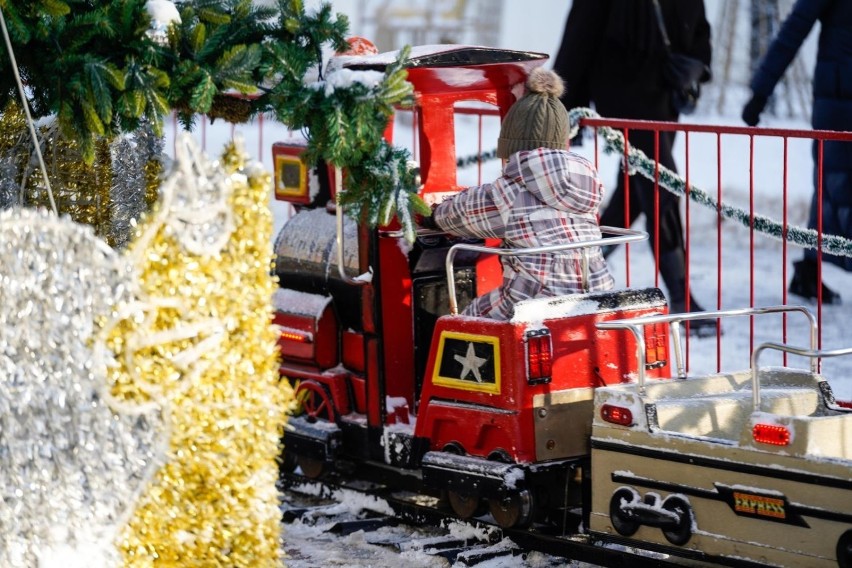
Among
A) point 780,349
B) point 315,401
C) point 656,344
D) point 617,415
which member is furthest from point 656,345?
point 315,401

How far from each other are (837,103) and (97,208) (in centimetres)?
546

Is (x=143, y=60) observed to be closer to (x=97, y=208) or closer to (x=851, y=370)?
(x=97, y=208)

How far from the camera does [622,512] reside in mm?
5129

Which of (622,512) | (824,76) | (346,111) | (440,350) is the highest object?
(346,111)

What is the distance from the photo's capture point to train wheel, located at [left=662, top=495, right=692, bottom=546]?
497cm

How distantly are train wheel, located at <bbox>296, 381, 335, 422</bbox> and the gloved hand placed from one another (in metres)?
3.82

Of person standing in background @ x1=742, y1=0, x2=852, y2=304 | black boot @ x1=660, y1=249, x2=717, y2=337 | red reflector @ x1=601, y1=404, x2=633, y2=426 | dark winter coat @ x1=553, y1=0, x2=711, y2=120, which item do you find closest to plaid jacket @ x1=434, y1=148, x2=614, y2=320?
red reflector @ x1=601, y1=404, x2=633, y2=426

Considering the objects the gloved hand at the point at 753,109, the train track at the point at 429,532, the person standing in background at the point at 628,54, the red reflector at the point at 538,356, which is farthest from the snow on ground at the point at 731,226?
the red reflector at the point at 538,356

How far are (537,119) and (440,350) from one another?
3.20ft

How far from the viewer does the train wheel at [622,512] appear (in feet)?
16.8

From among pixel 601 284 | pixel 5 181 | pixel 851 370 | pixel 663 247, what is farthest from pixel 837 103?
pixel 5 181

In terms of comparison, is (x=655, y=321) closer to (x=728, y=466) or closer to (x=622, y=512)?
(x=728, y=466)

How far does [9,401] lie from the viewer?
3998 millimetres

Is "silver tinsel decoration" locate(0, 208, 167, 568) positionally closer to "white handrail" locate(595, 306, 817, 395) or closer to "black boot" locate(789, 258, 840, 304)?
"white handrail" locate(595, 306, 817, 395)
